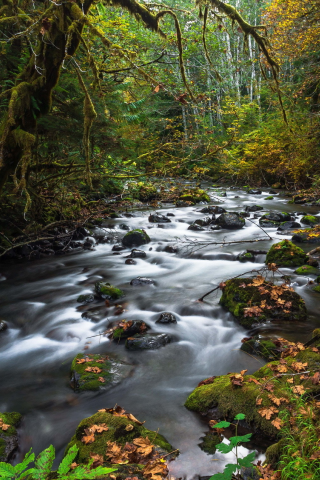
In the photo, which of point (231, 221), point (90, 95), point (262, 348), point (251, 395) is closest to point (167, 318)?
point (262, 348)

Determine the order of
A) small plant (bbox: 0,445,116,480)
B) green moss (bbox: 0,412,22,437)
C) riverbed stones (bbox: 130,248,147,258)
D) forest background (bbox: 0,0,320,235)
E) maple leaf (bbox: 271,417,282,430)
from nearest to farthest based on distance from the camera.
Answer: small plant (bbox: 0,445,116,480)
maple leaf (bbox: 271,417,282,430)
green moss (bbox: 0,412,22,437)
forest background (bbox: 0,0,320,235)
riverbed stones (bbox: 130,248,147,258)

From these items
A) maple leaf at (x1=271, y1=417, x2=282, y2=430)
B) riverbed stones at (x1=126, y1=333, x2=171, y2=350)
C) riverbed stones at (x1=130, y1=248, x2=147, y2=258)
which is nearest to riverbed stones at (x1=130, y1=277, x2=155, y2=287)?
riverbed stones at (x1=130, y1=248, x2=147, y2=258)

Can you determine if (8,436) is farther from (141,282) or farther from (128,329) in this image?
(141,282)

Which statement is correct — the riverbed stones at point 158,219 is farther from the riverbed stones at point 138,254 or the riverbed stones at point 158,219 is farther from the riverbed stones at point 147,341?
the riverbed stones at point 147,341

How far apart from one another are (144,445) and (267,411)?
3.66 feet

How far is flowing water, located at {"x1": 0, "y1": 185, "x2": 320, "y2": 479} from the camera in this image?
136 inches

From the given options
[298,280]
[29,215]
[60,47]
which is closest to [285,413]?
[298,280]

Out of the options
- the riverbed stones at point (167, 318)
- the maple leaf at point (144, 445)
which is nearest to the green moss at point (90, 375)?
the maple leaf at point (144, 445)

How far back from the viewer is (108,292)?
661 centimetres

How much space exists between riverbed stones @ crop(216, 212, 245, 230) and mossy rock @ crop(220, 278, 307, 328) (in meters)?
6.14

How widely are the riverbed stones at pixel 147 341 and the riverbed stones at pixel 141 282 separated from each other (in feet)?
8.02

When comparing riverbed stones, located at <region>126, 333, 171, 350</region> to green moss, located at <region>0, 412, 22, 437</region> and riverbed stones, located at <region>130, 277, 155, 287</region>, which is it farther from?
riverbed stones, located at <region>130, 277, 155, 287</region>

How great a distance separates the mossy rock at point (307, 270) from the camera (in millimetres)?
6750

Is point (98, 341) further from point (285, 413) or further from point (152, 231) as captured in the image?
point (152, 231)
